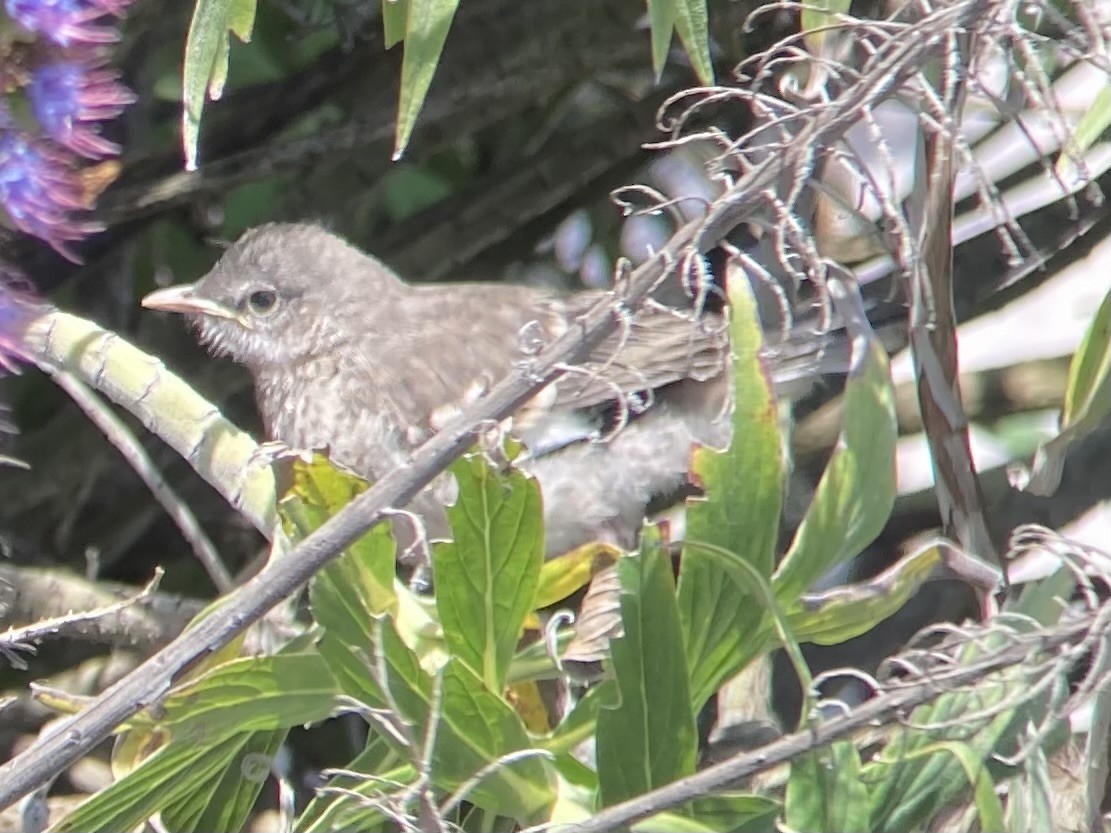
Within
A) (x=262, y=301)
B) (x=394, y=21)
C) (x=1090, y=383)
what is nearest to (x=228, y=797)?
(x=394, y=21)

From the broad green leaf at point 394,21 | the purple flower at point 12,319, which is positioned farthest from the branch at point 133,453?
the broad green leaf at point 394,21

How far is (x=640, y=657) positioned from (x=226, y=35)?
0.54m

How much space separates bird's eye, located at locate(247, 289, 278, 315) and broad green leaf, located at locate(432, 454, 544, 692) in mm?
1180

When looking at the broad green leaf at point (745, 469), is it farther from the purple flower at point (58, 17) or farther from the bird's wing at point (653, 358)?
the bird's wing at point (653, 358)

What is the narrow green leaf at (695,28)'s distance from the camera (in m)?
1.30

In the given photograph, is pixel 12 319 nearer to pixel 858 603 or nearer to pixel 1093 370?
pixel 858 603

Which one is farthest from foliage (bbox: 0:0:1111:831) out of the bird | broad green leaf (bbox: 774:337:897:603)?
the bird

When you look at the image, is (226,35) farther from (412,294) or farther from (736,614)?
(412,294)

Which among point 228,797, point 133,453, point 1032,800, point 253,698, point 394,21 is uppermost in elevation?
point 394,21

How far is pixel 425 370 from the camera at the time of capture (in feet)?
7.50

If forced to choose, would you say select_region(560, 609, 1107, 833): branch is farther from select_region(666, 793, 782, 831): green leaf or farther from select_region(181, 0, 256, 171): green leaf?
select_region(181, 0, 256, 171): green leaf

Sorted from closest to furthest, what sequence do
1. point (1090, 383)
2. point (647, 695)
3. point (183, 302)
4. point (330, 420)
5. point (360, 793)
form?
point (647, 695)
point (360, 793)
point (1090, 383)
point (183, 302)
point (330, 420)

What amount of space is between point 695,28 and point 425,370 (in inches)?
40.6

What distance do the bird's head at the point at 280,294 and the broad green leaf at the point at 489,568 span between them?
103cm
